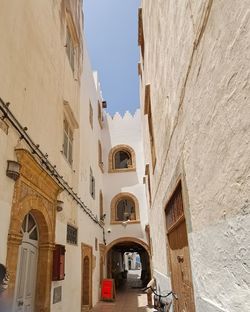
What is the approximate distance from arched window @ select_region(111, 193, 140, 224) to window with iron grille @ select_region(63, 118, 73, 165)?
779 centimetres

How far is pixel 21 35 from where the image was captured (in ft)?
17.3

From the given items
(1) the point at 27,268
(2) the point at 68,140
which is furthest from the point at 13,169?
(2) the point at 68,140

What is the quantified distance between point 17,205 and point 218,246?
140 inches

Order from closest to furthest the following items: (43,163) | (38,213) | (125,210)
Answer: (38,213) → (43,163) → (125,210)

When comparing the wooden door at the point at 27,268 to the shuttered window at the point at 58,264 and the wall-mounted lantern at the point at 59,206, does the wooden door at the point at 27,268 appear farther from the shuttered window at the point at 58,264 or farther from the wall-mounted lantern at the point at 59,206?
the wall-mounted lantern at the point at 59,206

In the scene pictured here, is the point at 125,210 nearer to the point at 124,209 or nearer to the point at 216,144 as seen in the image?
the point at 124,209

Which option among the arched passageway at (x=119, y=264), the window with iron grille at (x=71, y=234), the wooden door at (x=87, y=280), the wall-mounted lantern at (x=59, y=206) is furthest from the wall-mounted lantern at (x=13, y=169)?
the arched passageway at (x=119, y=264)

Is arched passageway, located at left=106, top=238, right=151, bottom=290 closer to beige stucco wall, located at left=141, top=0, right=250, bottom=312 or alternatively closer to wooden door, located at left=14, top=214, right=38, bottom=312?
wooden door, located at left=14, top=214, right=38, bottom=312

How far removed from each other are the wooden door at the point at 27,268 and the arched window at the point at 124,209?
989 centimetres

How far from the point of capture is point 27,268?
Answer: 5301 millimetres

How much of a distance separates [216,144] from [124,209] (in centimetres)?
1479

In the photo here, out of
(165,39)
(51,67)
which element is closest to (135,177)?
(51,67)

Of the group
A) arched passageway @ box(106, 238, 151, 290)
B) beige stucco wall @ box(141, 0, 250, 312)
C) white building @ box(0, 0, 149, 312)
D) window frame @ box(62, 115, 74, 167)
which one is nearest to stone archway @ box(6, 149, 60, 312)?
white building @ box(0, 0, 149, 312)

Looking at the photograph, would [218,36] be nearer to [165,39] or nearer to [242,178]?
[242,178]
